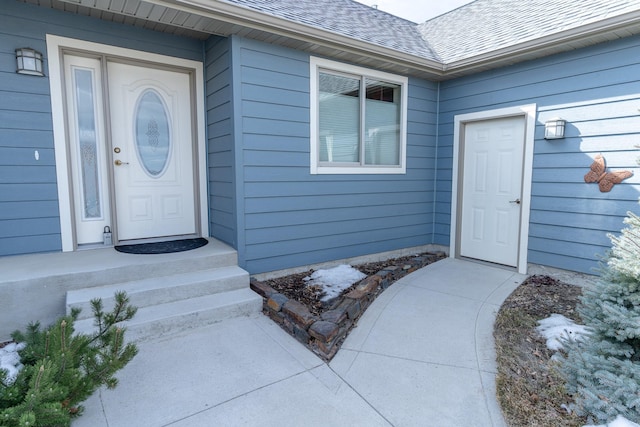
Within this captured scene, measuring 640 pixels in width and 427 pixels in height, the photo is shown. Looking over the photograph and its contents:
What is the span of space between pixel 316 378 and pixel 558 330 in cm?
204

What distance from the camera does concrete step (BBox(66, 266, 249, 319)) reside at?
2961mm

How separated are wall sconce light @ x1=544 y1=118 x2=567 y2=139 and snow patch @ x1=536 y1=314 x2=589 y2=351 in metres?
2.08

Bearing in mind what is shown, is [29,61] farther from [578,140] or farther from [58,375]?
[578,140]

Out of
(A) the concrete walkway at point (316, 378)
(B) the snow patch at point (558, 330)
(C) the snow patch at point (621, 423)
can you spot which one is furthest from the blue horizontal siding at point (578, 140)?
(C) the snow patch at point (621, 423)

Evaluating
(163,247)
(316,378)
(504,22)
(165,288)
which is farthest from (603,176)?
(163,247)

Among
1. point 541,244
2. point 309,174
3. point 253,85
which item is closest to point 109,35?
point 253,85

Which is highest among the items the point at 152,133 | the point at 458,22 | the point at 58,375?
the point at 458,22

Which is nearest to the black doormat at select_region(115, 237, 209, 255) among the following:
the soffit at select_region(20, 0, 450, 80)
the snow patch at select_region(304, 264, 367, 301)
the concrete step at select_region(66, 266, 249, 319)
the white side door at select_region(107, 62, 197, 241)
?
the white side door at select_region(107, 62, 197, 241)

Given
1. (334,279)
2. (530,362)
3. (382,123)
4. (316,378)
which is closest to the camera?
(316,378)

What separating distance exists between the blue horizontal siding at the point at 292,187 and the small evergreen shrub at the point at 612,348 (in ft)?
9.13

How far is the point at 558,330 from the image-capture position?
9.72 ft

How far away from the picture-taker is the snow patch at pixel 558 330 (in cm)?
277

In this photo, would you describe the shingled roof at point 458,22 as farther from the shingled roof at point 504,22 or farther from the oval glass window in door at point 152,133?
the oval glass window in door at point 152,133

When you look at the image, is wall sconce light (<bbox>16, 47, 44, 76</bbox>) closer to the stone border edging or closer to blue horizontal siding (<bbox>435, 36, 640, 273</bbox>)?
the stone border edging
